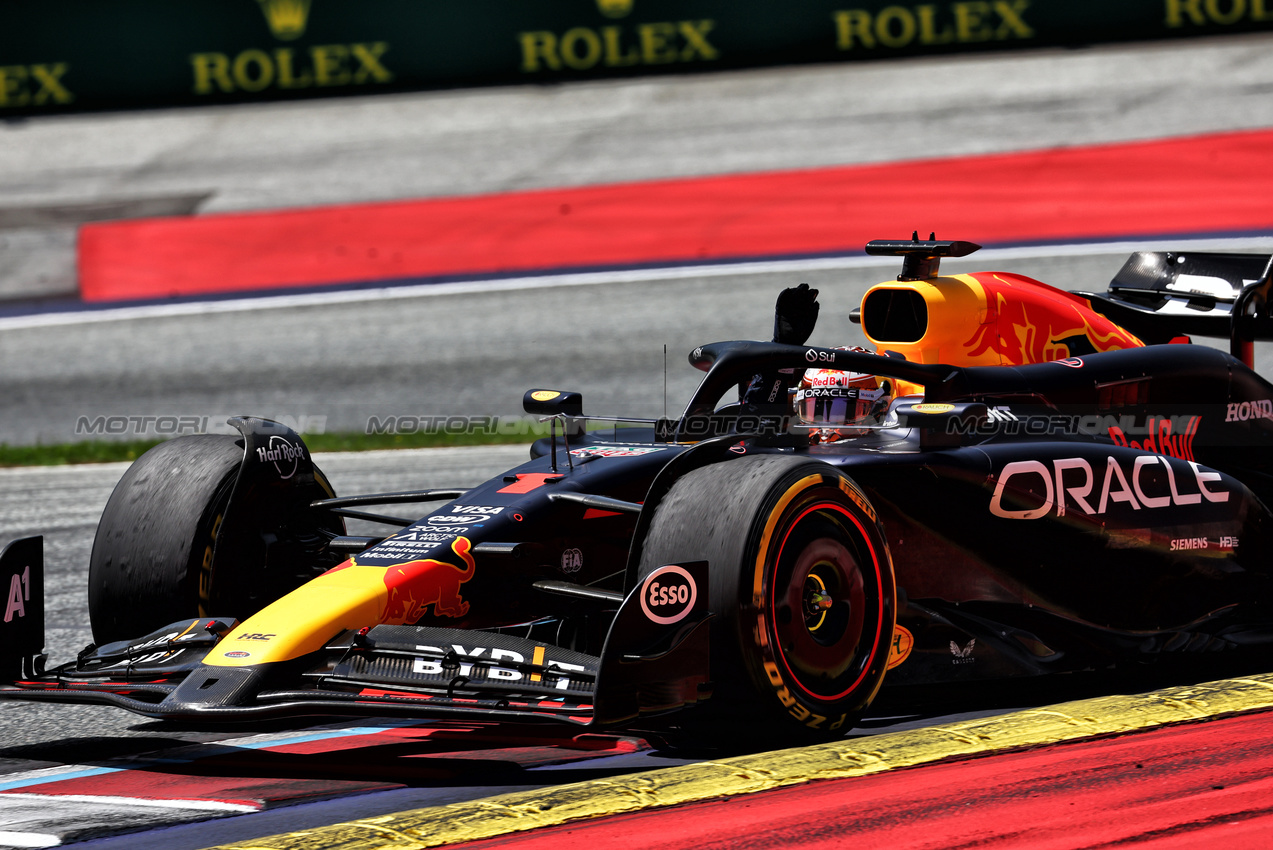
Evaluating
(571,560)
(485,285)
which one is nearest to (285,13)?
(485,285)

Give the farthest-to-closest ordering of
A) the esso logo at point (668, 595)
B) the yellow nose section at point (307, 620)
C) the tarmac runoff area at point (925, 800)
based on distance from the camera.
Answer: the yellow nose section at point (307, 620) → the esso logo at point (668, 595) → the tarmac runoff area at point (925, 800)

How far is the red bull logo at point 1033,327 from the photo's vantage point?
6.09 meters

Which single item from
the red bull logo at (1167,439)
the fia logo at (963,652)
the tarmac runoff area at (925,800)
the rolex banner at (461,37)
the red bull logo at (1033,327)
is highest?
the rolex banner at (461,37)

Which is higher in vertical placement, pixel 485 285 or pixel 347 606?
pixel 485 285

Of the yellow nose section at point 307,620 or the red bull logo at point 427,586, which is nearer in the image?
the yellow nose section at point 307,620

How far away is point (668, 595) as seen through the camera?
4219 mm

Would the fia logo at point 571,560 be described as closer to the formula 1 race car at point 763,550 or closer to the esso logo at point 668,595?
the formula 1 race car at point 763,550

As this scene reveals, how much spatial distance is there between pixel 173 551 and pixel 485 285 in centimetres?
1036

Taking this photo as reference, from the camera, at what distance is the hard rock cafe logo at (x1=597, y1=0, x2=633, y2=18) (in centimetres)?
2245

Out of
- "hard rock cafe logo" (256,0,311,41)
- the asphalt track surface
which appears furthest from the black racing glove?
"hard rock cafe logo" (256,0,311,41)

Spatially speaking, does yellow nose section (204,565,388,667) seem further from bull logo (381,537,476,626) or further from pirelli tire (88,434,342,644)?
pirelli tire (88,434,342,644)

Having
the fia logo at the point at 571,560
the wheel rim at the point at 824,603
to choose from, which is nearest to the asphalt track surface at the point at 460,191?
the fia logo at the point at 571,560

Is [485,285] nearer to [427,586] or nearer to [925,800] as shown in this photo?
[427,586]

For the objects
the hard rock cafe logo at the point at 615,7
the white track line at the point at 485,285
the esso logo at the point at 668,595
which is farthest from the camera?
the hard rock cafe logo at the point at 615,7
